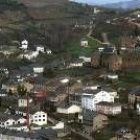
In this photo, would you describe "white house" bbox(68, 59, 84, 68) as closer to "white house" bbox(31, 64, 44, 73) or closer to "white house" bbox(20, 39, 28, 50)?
"white house" bbox(31, 64, 44, 73)

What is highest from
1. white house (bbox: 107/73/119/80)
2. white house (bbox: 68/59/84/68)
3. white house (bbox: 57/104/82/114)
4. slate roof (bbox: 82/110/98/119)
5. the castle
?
the castle

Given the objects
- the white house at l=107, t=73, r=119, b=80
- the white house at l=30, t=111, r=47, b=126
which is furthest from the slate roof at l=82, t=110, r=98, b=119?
the white house at l=107, t=73, r=119, b=80

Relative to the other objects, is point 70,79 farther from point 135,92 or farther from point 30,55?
point 30,55

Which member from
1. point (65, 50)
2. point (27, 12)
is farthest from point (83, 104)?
point (27, 12)

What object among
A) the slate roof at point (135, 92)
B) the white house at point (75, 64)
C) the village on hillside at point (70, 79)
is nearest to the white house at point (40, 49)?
the village on hillside at point (70, 79)

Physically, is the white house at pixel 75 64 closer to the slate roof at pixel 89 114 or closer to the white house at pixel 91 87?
the white house at pixel 91 87

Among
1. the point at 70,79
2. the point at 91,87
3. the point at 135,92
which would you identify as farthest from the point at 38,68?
the point at 135,92

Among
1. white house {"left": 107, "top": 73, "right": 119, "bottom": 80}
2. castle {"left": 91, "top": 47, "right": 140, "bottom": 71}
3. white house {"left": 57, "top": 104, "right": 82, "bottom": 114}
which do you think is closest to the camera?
white house {"left": 57, "top": 104, "right": 82, "bottom": 114}

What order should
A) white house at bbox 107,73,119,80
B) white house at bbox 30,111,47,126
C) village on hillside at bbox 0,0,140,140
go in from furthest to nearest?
1. white house at bbox 107,73,119,80
2. white house at bbox 30,111,47,126
3. village on hillside at bbox 0,0,140,140
